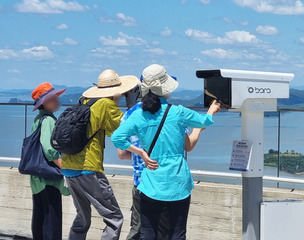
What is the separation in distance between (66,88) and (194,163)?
2176 millimetres

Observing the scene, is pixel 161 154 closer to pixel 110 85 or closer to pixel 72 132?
pixel 72 132

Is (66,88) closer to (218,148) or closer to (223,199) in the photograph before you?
(223,199)

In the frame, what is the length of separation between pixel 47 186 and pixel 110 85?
3.95 ft

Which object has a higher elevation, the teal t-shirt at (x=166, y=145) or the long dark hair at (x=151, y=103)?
the long dark hair at (x=151, y=103)

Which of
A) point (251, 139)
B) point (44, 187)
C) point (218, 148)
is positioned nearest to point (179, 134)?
point (251, 139)

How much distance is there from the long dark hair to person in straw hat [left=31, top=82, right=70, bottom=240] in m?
1.66

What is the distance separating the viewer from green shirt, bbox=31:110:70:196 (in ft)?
21.7

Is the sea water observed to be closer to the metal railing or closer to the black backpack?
the metal railing

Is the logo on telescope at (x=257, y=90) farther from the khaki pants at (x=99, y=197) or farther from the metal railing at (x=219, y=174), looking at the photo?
the metal railing at (x=219, y=174)

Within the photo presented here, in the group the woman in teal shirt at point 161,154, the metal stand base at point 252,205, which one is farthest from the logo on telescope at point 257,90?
the metal stand base at point 252,205

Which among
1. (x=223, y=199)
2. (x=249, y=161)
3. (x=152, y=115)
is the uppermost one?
(x=152, y=115)

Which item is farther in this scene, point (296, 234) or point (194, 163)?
point (194, 163)

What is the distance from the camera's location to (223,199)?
758 cm

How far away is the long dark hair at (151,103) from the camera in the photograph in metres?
5.24
